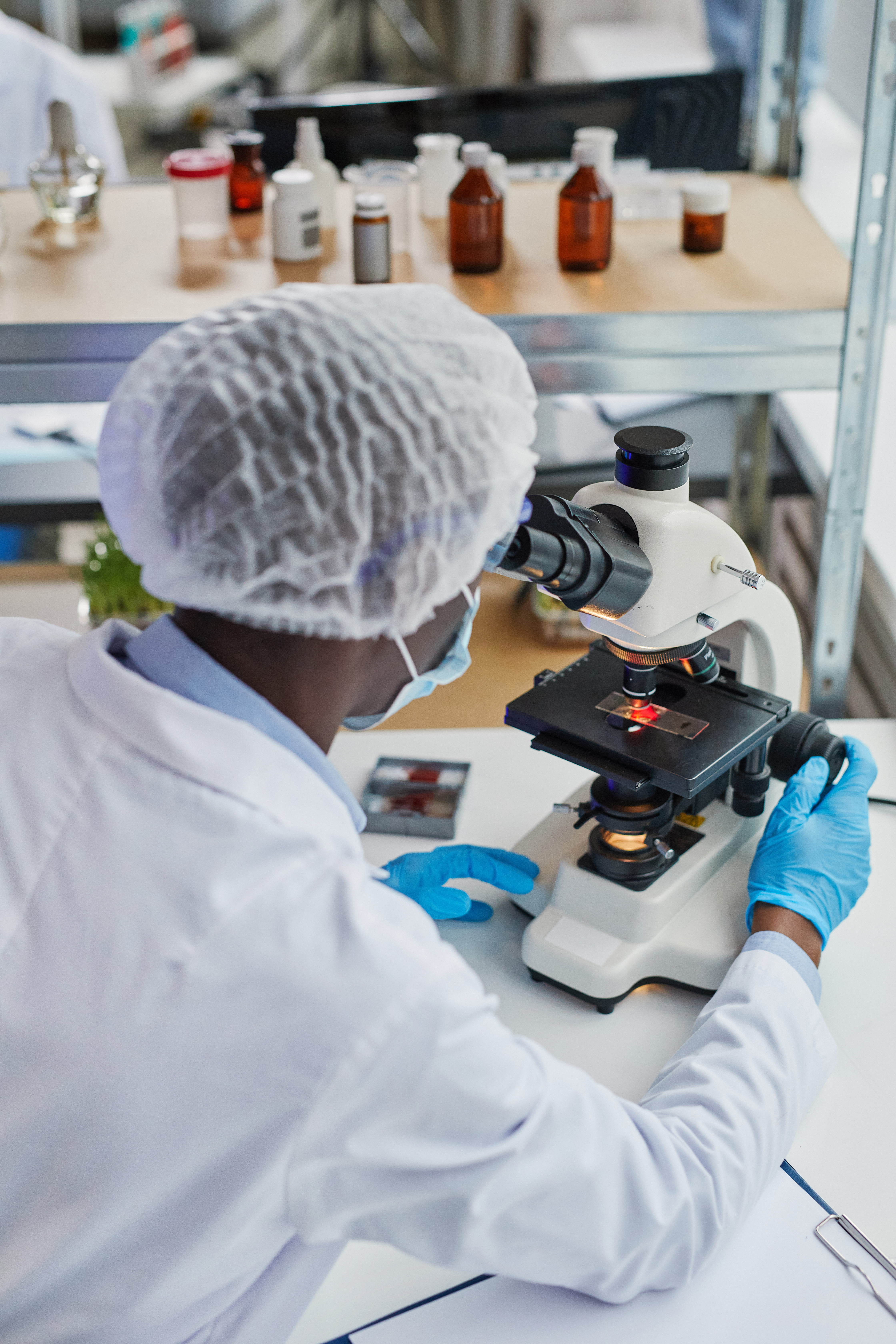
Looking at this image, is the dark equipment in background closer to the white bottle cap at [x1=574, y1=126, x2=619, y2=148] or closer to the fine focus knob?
the white bottle cap at [x1=574, y1=126, x2=619, y2=148]

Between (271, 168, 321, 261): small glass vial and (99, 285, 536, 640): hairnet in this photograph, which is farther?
(271, 168, 321, 261): small glass vial

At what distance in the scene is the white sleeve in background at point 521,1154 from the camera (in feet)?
2.29

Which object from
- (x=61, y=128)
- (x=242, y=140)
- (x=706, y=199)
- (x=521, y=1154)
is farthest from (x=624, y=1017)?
(x=61, y=128)

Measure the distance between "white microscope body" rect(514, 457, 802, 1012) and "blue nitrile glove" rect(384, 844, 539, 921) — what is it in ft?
0.09

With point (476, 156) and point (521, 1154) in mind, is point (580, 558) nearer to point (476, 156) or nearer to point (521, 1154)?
point (521, 1154)

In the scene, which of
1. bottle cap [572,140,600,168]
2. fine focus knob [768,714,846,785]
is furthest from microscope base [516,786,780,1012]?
bottle cap [572,140,600,168]

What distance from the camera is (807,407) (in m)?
2.43

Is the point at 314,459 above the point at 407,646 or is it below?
above

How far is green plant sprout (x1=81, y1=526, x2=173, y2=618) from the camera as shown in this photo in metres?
1.86

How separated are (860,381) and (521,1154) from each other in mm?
1016

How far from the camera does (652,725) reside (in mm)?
1160

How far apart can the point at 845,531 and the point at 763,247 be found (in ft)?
1.31

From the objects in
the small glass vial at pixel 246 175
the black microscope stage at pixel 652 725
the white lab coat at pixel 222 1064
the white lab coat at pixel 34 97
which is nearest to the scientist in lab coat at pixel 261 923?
the white lab coat at pixel 222 1064

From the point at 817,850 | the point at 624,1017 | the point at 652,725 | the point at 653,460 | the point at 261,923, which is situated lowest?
the point at 624,1017
